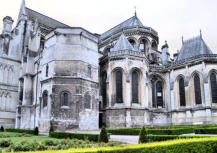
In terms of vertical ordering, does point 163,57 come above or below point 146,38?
below

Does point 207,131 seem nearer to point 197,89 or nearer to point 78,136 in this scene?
point 78,136

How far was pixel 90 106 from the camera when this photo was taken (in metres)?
27.6

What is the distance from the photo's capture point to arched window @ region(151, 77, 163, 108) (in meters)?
36.6

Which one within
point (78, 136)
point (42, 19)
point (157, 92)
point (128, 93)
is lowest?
point (78, 136)

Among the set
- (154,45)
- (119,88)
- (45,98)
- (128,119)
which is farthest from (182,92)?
(45,98)

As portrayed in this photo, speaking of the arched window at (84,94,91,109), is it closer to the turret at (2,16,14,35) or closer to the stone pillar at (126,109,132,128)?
the stone pillar at (126,109,132,128)

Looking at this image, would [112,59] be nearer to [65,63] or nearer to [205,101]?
[65,63]

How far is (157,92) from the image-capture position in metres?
37.2

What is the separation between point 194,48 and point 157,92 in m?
9.59

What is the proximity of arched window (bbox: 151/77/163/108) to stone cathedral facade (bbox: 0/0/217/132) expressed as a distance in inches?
2.0

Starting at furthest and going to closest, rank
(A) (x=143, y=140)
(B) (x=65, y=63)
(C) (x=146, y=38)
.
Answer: (C) (x=146, y=38)
(B) (x=65, y=63)
(A) (x=143, y=140)

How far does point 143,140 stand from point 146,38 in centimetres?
3145

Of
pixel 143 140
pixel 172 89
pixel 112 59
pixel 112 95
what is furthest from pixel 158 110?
pixel 143 140

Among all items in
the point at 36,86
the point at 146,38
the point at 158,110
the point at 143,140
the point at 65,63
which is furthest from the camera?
the point at 146,38
